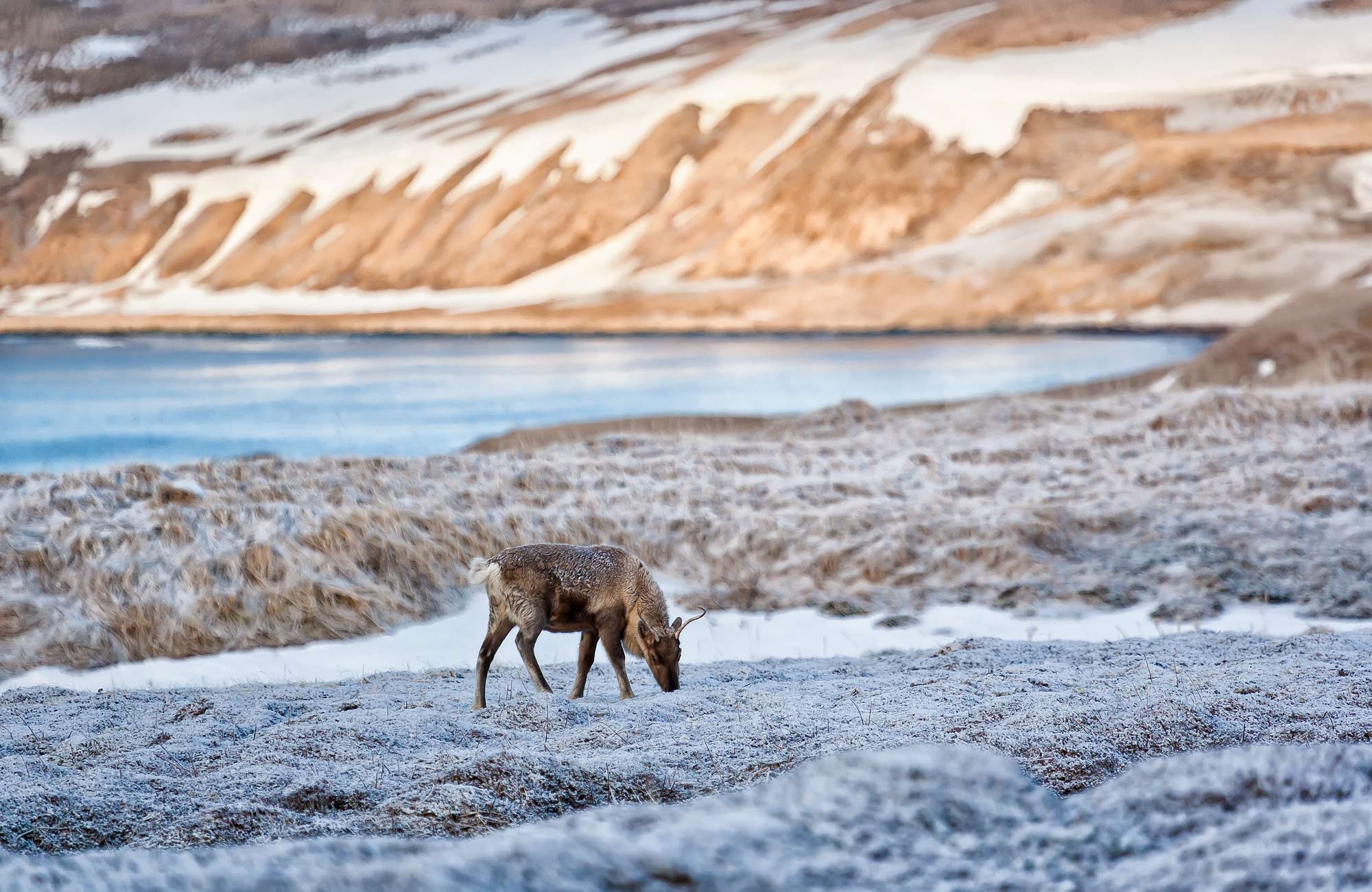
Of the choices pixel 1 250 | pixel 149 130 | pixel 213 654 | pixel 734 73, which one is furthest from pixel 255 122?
pixel 213 654

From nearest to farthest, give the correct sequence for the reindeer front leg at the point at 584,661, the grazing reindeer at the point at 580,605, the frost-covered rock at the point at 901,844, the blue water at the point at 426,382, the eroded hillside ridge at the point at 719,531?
the frost-covered rock at the point at 901,844 → the grazing reindeer at the point at 580,605 → the reindeer front leg at the point at 584,661 → the eroded hillside ridge at the point at 719,531 → the blue water at the point at 426,382

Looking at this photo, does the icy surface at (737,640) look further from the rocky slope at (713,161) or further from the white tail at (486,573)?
the rocky slope at (713,161)

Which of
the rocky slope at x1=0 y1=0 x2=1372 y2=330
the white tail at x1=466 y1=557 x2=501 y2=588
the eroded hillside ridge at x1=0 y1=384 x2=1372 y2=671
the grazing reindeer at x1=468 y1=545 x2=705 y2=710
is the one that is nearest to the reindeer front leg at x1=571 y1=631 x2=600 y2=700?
the grazing reindeer at x1=468 y1=545 x2=705 y2=710

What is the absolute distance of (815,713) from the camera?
3342 mm

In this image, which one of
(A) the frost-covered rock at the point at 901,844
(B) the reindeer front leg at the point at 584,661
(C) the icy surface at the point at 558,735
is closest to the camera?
(A) the frost-covered rock at the point at 901,844

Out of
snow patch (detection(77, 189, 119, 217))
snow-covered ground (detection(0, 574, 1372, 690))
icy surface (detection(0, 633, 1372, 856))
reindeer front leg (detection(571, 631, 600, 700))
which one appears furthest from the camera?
snow patch (detection(77, 189, 119, 217))

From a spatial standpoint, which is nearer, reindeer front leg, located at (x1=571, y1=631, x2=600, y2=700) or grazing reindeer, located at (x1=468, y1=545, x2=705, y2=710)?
grazing reindeer, located at (x1=468, y1=545, x2=705, y2=710)

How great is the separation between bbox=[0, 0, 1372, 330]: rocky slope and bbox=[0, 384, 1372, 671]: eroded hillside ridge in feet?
16.0

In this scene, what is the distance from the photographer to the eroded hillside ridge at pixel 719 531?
6078 millimetres

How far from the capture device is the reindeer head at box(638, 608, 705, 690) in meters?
3.93

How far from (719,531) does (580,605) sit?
Result: 3365mm

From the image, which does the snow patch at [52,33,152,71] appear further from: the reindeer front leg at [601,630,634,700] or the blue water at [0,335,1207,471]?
the reindeer front leg at [601,630,634,700]

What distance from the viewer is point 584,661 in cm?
402

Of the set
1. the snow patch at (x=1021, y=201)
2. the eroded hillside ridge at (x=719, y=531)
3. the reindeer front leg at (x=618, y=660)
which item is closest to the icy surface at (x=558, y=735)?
the reindeer front leg at (x=618, y=660)
